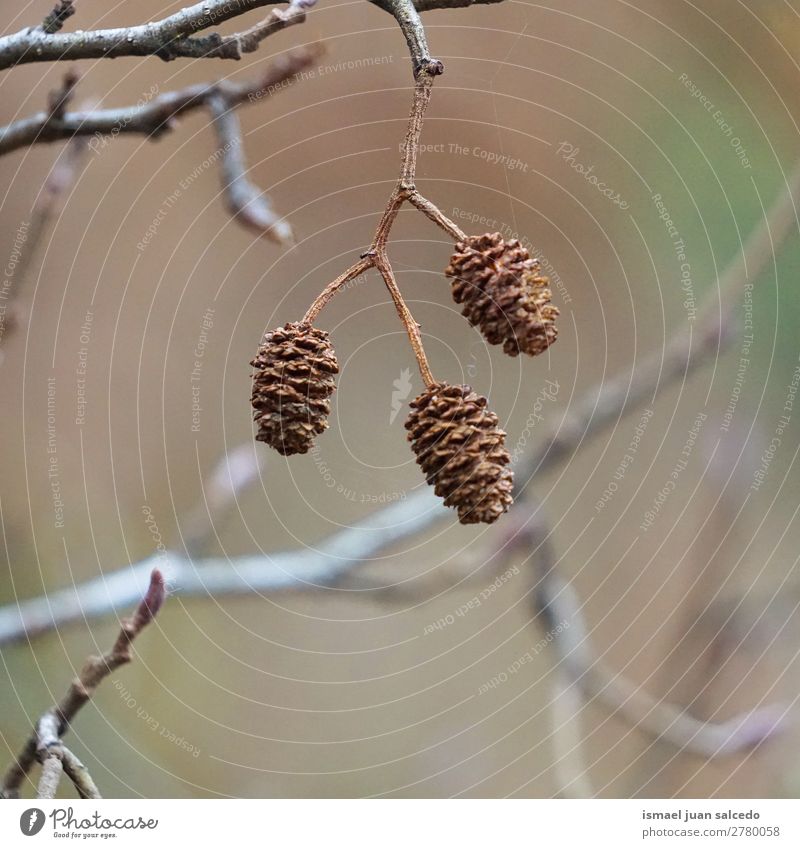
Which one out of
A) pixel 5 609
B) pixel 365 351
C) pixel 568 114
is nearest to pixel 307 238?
pixel 365 351

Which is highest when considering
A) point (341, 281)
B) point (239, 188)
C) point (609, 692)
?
point (239, 188)

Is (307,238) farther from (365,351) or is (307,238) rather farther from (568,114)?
(568,114)

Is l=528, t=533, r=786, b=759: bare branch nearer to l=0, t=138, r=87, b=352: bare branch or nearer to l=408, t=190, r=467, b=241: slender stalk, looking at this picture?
l=408, t=190, r=467, b=241: slender stalk

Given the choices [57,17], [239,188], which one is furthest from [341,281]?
[57,17]

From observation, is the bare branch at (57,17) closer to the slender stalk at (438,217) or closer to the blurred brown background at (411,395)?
the blurred brown background at (411,395)

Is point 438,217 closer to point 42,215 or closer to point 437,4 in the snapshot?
point 437,4

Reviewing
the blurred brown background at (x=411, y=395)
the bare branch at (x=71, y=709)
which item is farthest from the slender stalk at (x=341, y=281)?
the bare branch at (x=71, y=709)

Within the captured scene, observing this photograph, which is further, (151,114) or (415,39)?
(151,114)
